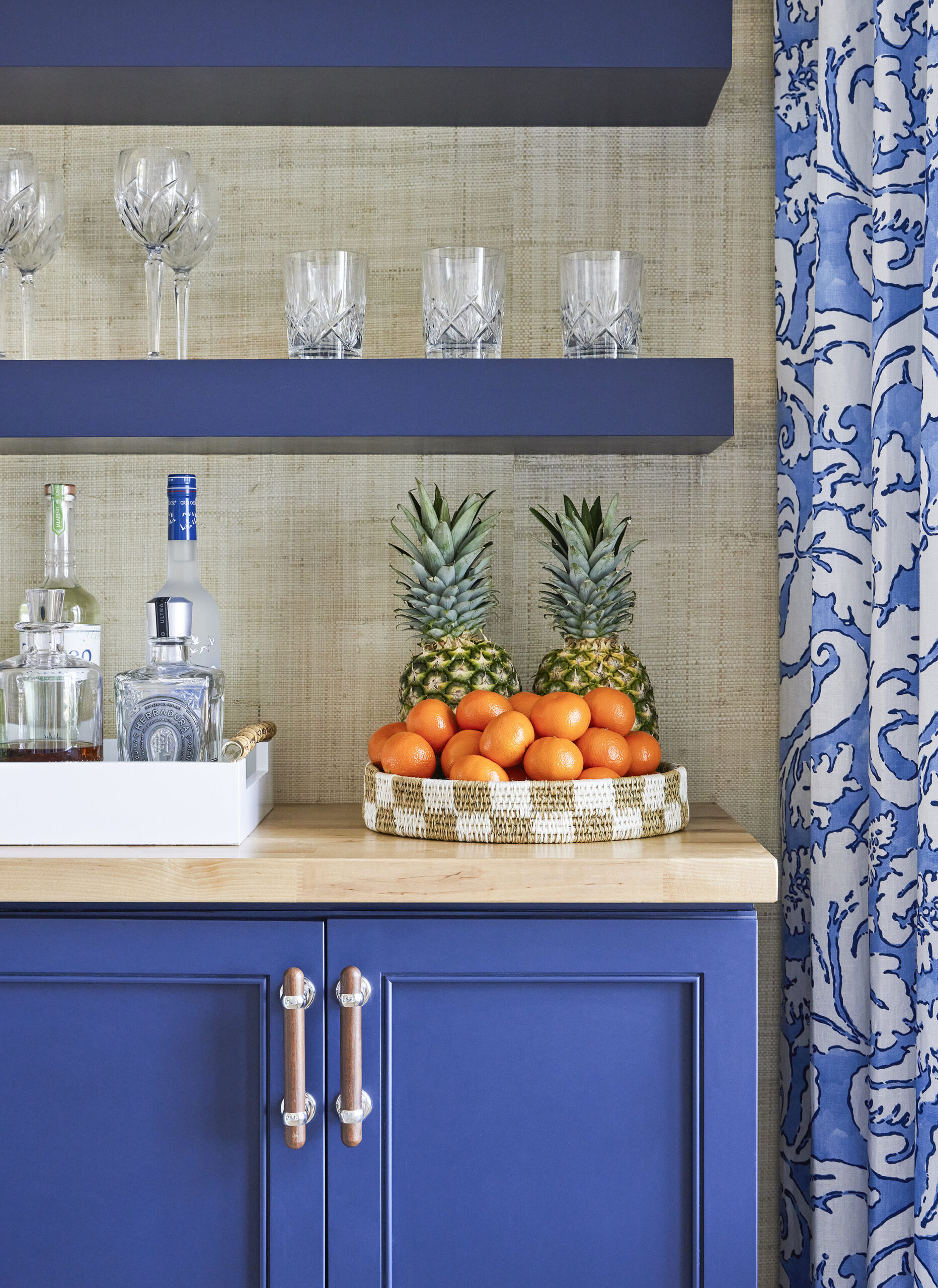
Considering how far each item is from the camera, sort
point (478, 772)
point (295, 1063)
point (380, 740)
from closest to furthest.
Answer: point (295, 1063), point (478, 772), point (380, 740)

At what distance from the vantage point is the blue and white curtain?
107cm

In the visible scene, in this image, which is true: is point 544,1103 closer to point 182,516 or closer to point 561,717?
point 561,717

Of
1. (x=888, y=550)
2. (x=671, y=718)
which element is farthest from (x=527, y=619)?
(x=888, y=550)

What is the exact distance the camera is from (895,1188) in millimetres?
1157

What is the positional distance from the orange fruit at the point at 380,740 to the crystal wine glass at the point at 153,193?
55 centimetres

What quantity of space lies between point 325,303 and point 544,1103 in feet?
3.12

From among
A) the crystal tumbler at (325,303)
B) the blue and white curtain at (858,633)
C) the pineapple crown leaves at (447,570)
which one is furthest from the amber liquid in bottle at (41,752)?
the blue and white curtain at (858,633)

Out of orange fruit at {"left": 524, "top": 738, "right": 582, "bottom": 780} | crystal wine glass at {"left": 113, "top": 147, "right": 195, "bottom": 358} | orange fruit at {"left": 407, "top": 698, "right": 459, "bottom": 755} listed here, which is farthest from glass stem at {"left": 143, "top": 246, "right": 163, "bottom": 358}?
orange fruit at {"left": 524, "top": 738, "right": 582, "bottom": 780}

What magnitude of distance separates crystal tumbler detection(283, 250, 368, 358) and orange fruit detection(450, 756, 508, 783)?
53cm

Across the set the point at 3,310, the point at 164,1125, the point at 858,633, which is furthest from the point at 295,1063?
the point at 3,310

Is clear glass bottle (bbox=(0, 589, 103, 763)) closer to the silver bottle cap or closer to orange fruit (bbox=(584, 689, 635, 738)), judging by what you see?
the silver bottle cap

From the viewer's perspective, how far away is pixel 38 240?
1.37 metres

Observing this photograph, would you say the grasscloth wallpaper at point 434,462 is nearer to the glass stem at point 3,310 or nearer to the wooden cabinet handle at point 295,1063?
the glass stem at point 3,310

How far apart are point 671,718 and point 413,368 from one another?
2.01ft
